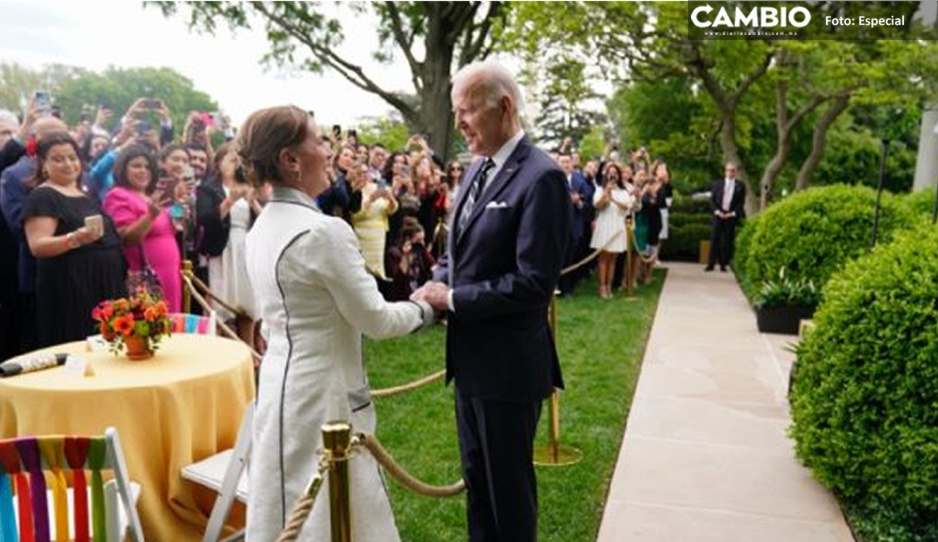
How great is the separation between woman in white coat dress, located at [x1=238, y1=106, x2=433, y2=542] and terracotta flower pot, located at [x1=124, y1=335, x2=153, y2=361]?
1575 mm

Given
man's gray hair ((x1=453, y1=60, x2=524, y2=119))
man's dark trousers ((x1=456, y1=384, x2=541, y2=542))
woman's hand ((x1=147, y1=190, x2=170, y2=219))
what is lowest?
man's dark trousers ((x1=456, y1=384, x2=541, y2=542))

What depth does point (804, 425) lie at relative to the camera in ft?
14.9

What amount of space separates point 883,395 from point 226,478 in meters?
3.34

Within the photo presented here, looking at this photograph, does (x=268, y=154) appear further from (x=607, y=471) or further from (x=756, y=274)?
(x=756, y=274)

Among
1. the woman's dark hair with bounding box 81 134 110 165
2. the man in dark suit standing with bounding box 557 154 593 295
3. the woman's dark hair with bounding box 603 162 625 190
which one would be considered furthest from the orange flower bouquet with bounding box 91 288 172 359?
the woman's dark hair with bounding box 603 162 625 190

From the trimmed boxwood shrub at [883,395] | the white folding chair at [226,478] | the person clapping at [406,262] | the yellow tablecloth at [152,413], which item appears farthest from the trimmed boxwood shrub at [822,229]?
the white folding chair at [226,478]

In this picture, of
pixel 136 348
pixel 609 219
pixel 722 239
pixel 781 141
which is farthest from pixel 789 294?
pixel 781 141

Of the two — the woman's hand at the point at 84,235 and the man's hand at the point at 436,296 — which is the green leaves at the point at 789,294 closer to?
the man's hand at the point at 436,296

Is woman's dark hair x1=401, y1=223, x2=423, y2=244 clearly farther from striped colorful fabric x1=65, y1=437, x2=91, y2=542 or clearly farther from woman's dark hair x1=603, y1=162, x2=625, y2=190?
striped colorful fabric x1=65, y1=437, x2=91, y2=542

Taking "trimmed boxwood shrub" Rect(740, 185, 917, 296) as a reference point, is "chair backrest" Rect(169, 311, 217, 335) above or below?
below

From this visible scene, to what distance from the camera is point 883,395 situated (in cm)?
396

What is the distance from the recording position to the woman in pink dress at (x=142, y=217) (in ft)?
18.0

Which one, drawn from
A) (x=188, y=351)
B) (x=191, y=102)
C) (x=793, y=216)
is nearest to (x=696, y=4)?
(x=793, y=216)

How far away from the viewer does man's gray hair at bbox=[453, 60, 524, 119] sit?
2.71 metres
